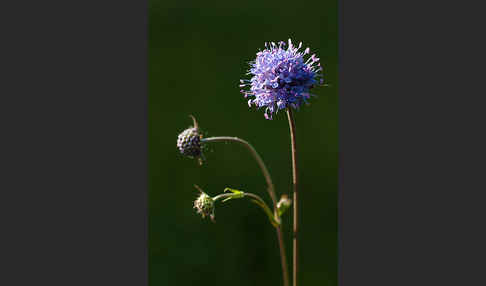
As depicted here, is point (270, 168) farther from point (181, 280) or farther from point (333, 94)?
point (181, 280)

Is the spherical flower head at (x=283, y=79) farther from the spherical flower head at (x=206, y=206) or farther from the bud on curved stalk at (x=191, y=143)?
the spherical flower head at (x=206, y=206)

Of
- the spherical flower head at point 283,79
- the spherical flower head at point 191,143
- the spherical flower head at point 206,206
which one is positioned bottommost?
the spherical flower head at point 206,206

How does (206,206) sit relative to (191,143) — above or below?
below

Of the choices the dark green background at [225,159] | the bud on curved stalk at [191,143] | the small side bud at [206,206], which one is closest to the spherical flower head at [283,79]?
the bud on curved stalk at [191,143]

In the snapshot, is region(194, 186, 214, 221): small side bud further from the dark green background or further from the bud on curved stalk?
the dark green background

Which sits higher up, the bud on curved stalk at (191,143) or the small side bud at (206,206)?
the bud on curved stalk at (191,143)

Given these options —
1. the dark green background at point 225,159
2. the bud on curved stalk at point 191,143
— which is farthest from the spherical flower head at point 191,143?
the dark green background at point 225,159

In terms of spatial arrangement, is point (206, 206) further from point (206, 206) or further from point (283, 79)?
point (283, 79)

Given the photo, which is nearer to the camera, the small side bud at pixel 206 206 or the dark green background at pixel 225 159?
the small side bud at pixel 206 206

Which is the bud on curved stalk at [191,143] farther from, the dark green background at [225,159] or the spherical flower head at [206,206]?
the dark green background at [225,159]

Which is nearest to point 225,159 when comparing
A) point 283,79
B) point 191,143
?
point 191,143

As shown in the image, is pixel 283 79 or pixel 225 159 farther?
pixel 225 159
